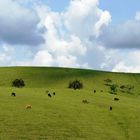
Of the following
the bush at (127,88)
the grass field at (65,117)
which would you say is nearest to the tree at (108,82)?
the bush at (127,88)

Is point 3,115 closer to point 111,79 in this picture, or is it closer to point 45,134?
point 45,134

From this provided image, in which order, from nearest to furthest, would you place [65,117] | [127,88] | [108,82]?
[65,117] < [127,88] < [108,82]

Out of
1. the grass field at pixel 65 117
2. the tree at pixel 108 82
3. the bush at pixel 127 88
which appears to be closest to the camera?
the grass field at pixel 65 117

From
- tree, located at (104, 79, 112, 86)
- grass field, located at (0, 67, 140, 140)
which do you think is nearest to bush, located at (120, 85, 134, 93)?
tree, located at (104, 79, 112, 86)

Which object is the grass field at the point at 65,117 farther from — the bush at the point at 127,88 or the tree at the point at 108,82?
the tree at the point at 108,82

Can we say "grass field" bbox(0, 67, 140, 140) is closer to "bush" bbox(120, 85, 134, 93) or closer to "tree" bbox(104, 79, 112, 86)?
"bush" bbox(120, 85, 134, 93)

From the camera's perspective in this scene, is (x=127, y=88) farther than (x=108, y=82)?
No

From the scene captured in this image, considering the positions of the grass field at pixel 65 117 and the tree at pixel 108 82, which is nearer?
the grass field at pixel 65 117

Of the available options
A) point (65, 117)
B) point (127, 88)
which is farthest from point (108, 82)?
point (65, 117)

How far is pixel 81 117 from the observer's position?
225 ft

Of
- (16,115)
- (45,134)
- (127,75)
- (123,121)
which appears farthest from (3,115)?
(127,75)

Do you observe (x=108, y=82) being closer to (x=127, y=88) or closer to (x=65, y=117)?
(x=127, y=88)

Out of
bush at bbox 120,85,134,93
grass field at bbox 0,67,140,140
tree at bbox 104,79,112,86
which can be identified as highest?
tree at bbox 104,79,112,86

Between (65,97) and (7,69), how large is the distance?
91.6m
